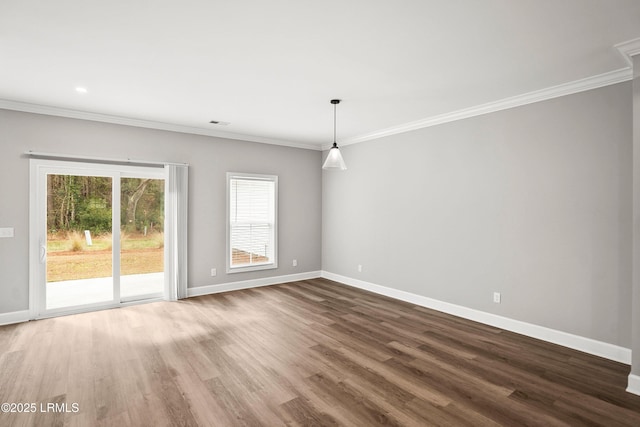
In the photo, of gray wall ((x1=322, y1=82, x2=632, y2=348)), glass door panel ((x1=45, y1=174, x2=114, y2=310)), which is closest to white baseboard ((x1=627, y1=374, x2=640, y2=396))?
gray wall ((x1=322, y1=82, x2=632, y2=348))

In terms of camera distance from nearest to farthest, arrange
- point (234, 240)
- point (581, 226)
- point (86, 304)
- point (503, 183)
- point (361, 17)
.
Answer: point (361, 17) → point (581, 226) → point (503, 183) → point (86, 304) → point (234, 240)

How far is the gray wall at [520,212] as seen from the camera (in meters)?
3.33

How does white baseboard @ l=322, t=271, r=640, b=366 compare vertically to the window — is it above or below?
below

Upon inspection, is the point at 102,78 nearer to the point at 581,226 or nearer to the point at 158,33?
the point at 158,33

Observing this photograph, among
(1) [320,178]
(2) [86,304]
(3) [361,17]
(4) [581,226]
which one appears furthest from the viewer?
(1) [320,178]

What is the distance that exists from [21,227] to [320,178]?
4.96 metres

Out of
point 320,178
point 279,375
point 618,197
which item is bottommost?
point 279,375

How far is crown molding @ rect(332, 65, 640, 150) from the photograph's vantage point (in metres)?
3.27

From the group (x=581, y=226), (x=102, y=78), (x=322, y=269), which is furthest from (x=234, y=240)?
(x=581, y=226)

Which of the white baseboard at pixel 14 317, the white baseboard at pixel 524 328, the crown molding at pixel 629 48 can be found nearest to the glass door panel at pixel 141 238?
the white baseboard at pixel 14 317

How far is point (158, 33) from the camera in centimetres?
257

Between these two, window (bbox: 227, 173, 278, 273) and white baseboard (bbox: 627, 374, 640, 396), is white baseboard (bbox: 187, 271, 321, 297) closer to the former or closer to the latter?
window (bbox: 227, 173, 278, 273)

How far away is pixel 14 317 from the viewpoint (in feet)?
13.9

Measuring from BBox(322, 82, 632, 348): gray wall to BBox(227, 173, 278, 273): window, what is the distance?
197cm
